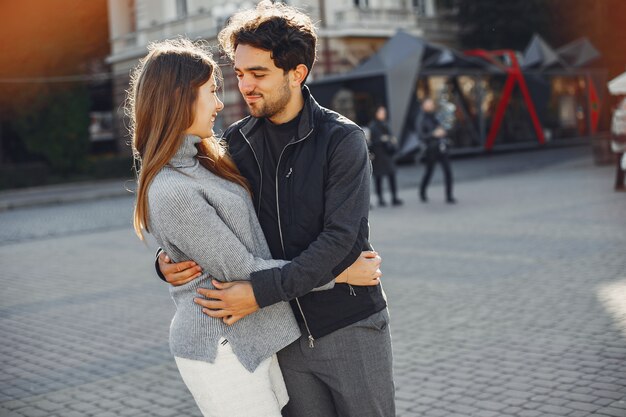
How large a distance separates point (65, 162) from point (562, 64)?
18.9 meters

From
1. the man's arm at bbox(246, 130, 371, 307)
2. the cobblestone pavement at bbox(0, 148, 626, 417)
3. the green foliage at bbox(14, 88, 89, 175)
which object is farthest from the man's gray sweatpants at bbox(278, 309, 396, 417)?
the green foliage at bbox(14, 88, 89, 175)

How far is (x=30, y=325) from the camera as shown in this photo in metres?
7.27

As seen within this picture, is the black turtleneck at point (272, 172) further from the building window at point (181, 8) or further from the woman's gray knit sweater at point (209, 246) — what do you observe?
the building window at point (181, 8)

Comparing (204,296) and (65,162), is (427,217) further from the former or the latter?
(65,162)

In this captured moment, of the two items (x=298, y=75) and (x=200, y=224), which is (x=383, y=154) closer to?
(x=298, y=75)

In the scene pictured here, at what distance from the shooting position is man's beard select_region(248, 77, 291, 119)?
2480 millimetres

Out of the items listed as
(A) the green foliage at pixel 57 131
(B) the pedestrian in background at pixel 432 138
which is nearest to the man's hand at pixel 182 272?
(B) the pedestrian in background at pixel 432 138

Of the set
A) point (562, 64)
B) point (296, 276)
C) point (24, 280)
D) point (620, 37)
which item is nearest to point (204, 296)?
point (296, 276)

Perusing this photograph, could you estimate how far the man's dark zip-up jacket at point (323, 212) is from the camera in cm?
236

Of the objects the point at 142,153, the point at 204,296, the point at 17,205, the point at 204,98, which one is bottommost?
the point at 17,205

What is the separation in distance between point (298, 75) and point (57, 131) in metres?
29.1

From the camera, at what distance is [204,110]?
2.42 metres

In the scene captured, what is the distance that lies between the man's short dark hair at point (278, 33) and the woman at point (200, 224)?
0.14 meters

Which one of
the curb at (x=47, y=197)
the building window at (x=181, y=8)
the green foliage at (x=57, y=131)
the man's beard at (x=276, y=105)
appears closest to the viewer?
the man's beard at (x=276, y=105)
